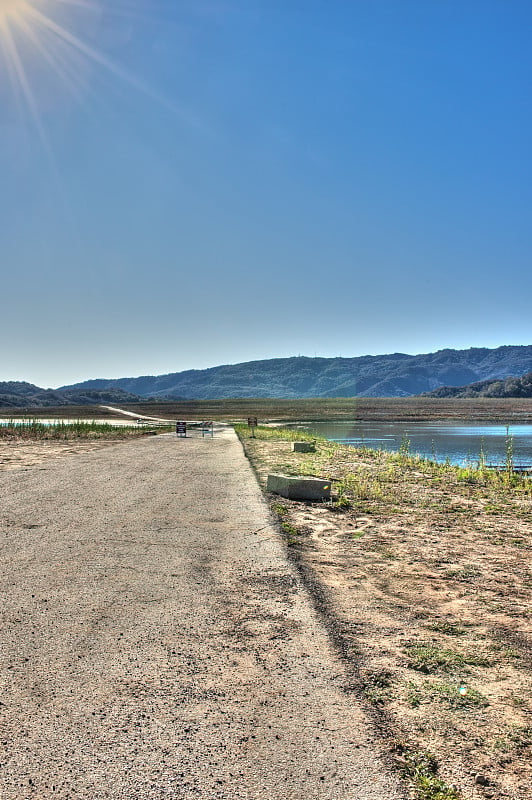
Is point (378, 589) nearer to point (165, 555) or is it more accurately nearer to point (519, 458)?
point (165, 555)

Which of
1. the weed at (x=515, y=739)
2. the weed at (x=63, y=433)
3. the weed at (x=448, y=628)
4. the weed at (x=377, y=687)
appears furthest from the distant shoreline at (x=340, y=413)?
the weed at (x=515, y=739)

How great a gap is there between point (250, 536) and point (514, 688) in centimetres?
485

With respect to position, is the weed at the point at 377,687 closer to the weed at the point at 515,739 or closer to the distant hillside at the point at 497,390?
the weed at the point at 515,739

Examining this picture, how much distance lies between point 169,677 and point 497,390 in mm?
170738

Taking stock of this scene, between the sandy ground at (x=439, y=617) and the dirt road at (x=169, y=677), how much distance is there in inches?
12.7

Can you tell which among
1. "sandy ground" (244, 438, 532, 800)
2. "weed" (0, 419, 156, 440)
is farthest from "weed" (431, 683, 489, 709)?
"weed" (0, 419, 156, 440)

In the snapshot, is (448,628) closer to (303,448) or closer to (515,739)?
(515,739)

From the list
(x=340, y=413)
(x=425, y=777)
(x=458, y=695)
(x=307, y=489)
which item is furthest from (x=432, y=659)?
(x=340, y=413)

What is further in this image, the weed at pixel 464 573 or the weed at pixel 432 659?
the weed at pixel 464 573

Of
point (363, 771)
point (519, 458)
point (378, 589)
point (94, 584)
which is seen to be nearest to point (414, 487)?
point (378, 589)

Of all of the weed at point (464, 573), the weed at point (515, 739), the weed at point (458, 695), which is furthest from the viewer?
the weed at point (464, 573)

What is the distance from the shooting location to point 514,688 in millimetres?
3902

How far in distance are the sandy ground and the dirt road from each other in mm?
323

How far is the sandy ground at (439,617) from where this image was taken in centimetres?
327
